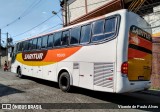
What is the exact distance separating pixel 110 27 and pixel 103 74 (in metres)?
1.85

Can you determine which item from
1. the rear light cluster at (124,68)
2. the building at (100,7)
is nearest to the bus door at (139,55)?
the rear light cluster at (124,68)

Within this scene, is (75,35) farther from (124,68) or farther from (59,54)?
(124,68)

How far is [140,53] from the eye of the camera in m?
9.02

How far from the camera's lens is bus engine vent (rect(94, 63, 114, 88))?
27.9 feet

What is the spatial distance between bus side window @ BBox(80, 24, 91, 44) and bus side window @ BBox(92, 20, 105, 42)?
0.36 meters

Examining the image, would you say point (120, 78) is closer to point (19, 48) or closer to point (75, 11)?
point (19, 48)

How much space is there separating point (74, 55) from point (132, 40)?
3210 mm

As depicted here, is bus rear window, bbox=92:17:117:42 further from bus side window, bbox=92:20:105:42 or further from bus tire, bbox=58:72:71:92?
bus tire, bbox=58:72:71:92

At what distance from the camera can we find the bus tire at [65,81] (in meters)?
11.1

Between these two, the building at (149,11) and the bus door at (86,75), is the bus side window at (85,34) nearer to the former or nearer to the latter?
the bus door at (86,75)

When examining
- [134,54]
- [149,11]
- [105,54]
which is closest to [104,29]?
[105,54]

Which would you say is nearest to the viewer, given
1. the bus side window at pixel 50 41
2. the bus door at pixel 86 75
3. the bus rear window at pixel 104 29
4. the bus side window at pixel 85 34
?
the bus rear window at pixel 104 29

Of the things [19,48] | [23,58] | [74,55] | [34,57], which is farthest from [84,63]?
[19,48]

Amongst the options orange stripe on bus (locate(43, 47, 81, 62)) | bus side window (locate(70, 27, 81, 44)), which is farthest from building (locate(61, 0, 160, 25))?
orange stripe on bus (locate(43, 47, 81, 62))
